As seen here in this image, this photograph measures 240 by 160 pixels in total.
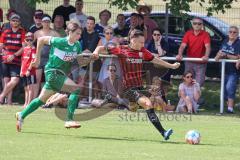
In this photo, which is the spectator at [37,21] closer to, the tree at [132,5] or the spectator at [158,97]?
the tree at [132,5]

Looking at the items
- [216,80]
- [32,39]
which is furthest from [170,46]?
[32,39]

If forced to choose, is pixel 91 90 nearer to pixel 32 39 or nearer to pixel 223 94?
pixel 32 39

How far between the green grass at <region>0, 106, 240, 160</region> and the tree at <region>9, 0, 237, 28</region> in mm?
3127

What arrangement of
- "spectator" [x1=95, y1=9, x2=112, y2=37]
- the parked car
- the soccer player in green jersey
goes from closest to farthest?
the soccer player in green jersey < "spectator" [x1=95, y1=9, x2=112, y2=37] < the parked car

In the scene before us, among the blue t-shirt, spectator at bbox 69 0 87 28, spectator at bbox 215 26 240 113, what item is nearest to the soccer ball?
spectator at bbox 215 26 240 113

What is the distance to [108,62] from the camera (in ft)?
63.3

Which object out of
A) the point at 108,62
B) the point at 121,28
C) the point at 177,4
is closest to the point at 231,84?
the point at 177,4

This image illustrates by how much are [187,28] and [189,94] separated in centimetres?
395

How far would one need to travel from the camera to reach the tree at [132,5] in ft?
64.8

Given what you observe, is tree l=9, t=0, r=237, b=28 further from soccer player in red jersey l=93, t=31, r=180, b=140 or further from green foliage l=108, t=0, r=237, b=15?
soccer player in red jersey l=93, t=31, r=180, b=140

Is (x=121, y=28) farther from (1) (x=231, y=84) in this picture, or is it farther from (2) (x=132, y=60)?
(2) (x=132, y=60)

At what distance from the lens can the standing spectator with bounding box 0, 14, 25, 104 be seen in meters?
19.3

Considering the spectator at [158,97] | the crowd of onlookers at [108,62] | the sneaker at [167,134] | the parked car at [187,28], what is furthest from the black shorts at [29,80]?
the sneaker at [167,134]

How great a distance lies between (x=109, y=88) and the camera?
62.3 feet
